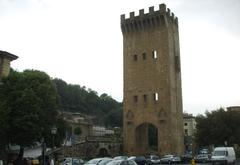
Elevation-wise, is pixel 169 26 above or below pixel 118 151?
above

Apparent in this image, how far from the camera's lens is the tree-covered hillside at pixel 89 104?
11088 centimetres

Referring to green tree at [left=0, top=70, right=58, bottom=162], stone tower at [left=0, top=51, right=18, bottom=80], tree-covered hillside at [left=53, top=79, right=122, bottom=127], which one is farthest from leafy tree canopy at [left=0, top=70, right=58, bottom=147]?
tree-covered hillside at [left=53, top=79, right=122, bottom=127]

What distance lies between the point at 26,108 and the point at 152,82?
96.4 ft

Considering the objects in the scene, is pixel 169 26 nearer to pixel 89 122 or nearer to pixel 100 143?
pixel 100 143

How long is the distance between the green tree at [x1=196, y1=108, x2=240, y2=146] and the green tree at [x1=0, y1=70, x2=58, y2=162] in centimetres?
3188

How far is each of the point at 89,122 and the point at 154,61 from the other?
30.2 metres

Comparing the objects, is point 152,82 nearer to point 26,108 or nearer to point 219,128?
point 219,128

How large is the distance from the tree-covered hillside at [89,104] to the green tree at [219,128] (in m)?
42.6

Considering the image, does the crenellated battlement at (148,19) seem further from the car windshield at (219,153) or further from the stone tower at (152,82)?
the car windshield at (219,153)

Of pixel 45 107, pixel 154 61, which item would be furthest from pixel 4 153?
pixel 154 61

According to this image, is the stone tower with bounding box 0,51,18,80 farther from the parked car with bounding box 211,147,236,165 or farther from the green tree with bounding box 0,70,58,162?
the parked car with bounding box 211,147,236,165

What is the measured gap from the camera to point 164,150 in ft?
199

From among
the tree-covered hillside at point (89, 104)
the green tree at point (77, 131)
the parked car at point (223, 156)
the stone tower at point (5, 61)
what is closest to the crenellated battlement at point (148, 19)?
the green tree at point (77, 131)

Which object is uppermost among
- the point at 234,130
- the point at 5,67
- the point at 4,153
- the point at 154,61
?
the point at 154,61
